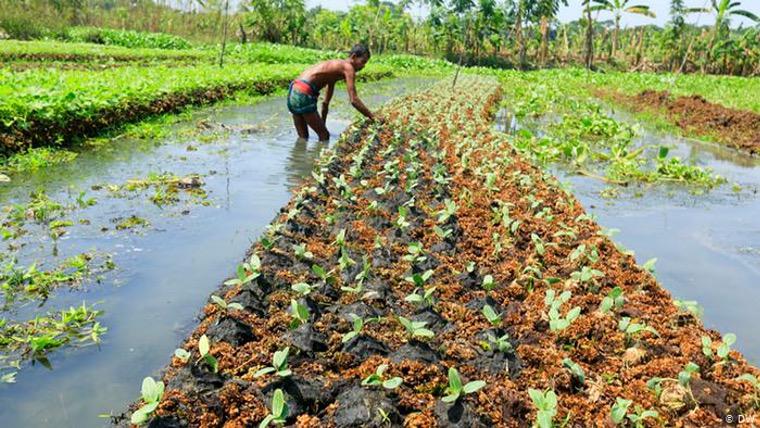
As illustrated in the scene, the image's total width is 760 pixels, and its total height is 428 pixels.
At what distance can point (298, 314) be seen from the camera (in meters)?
2.73

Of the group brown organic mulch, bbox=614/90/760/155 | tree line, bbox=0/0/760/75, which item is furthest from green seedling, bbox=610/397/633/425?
tree line, bbox=0/0/760/75

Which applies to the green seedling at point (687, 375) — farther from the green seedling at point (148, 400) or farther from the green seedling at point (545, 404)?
the green seedling at point (148, 400)

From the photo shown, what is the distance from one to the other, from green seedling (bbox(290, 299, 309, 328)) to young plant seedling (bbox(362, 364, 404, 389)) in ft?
1.64

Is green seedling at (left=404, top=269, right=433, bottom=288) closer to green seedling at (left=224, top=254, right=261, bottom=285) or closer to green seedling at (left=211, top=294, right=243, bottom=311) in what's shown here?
green seedling at (left=224, top=254, right=261, bottom=285)

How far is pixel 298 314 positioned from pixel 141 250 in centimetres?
200

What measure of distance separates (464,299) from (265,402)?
1427 mm

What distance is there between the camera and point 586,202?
6715 mm

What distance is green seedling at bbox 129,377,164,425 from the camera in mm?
2000

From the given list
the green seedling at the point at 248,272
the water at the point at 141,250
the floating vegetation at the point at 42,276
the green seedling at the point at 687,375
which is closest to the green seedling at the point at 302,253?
the green seedling at the point at 248,272

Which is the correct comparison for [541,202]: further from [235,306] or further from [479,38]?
[479,38]

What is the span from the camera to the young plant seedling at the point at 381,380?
7.21 feet

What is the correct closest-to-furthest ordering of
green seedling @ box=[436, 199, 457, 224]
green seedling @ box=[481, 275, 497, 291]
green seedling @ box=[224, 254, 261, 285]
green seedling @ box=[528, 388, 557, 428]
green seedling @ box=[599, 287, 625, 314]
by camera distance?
green seedling @ box=[528, 388, 557, 428]
green seedling @ box=[224, 254, 261, 285]
green seedling @ box=[599, 287, 625, 314]
green seedling @ box=[481, 275, 497, 291]
green seedling @ box=[436, 199, 457, 224]

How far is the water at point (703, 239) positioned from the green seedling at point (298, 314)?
258cm

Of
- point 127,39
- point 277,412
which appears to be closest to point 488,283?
point 277,412
